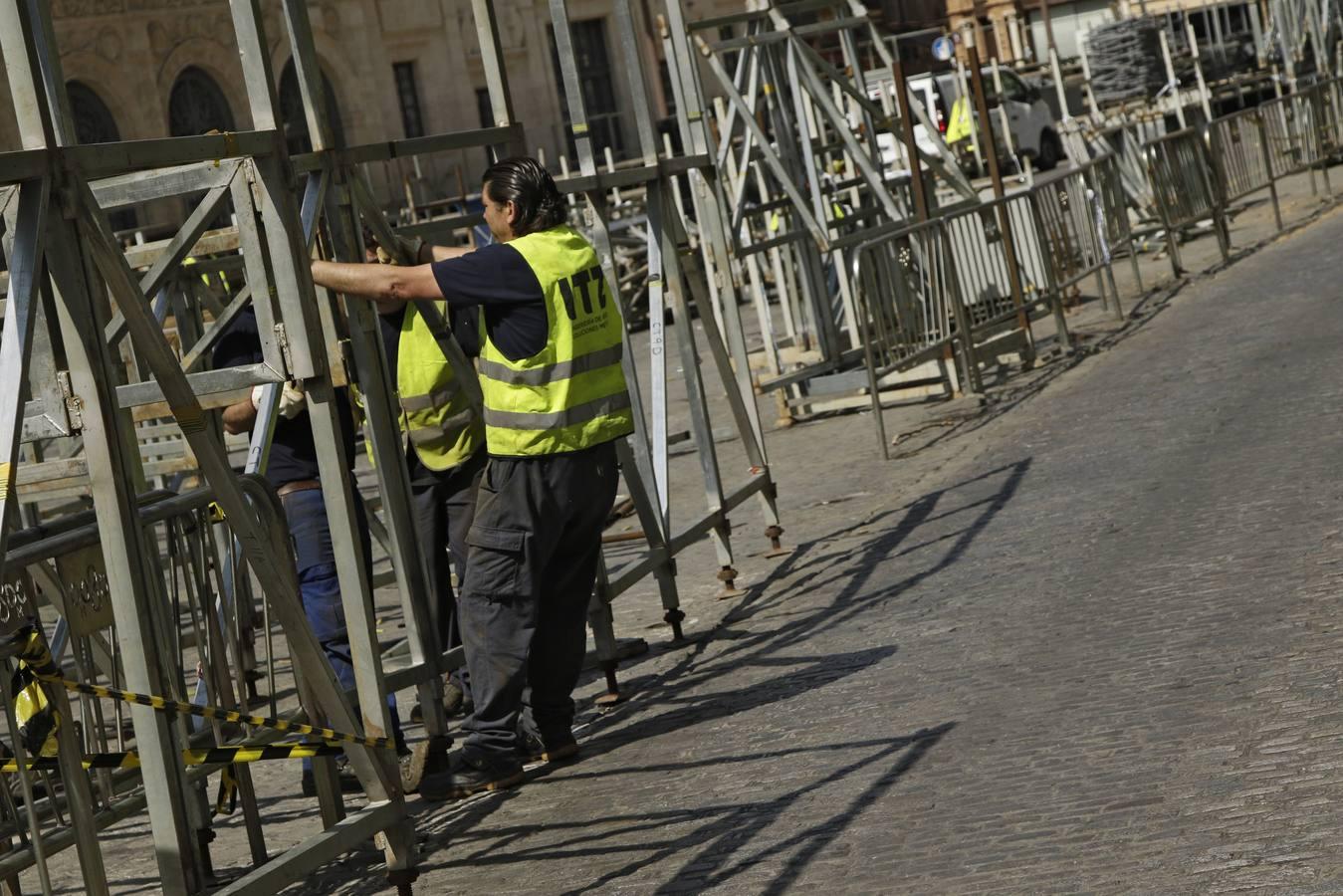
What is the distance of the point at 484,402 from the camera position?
6.63m

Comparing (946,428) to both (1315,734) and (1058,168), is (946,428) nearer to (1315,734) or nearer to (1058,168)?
(1315,734)

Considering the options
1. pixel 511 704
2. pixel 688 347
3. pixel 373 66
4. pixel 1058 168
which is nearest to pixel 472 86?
pixel 373 66

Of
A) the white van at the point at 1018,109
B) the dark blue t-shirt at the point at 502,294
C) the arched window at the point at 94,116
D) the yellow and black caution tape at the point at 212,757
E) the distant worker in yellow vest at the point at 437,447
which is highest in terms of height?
the arched window at the point at 94,116

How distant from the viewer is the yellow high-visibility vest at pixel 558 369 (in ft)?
21.2

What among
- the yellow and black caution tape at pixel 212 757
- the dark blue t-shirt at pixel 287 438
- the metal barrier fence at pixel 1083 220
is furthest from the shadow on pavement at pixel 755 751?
the metal barrier fence at pixel 1083 220

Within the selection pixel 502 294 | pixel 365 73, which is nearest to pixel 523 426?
pixel 502 294

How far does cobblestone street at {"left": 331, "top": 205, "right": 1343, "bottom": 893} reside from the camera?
4.92m

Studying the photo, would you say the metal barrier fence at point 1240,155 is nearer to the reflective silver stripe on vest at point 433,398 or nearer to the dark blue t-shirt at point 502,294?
the reflective silver stripe on vest at point 433,398

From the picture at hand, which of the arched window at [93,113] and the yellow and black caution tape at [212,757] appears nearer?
the yellow and black caution tape at [212,757]

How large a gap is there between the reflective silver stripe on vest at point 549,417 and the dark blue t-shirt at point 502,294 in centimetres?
22

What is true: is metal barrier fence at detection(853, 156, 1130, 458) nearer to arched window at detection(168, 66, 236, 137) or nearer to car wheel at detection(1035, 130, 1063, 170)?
car wheel at detection(1035, 130, 1063, 170)

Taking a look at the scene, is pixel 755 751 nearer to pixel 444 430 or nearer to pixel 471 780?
pixel 471 780

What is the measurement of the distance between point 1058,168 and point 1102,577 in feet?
106

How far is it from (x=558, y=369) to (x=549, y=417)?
0.17 meters
